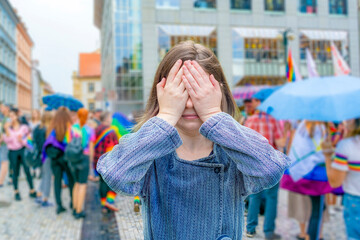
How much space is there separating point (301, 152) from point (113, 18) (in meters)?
25.9

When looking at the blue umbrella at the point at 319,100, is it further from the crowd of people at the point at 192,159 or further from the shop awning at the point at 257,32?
the shop awning at the point at 257,32

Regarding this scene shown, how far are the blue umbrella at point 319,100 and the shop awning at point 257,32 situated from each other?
2440 cm

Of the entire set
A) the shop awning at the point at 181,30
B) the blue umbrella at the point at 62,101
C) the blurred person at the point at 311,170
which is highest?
the shop awning at the point at 181,30

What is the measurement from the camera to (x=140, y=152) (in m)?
1.14

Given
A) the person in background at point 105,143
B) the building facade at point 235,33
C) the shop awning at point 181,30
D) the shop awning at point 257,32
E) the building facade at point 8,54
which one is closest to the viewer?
the person in background at point 105,143

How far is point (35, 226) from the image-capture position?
5.39 meters

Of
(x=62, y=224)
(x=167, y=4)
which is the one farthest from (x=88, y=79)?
(x=62, y=224)

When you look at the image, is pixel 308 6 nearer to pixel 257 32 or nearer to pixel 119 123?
pixel 257 32

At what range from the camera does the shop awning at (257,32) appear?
2733 cm

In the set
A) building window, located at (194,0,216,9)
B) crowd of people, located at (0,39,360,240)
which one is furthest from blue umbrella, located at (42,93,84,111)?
building window, located at (194,0,216,9)

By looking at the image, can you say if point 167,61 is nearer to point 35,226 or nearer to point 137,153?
point 137,153

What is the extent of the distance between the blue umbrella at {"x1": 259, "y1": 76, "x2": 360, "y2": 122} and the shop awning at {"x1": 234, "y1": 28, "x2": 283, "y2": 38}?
2440 cm

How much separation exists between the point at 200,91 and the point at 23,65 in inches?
2036

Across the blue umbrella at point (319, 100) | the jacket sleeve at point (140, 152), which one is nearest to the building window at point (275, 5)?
the blue umbrella at point (319, 100)
